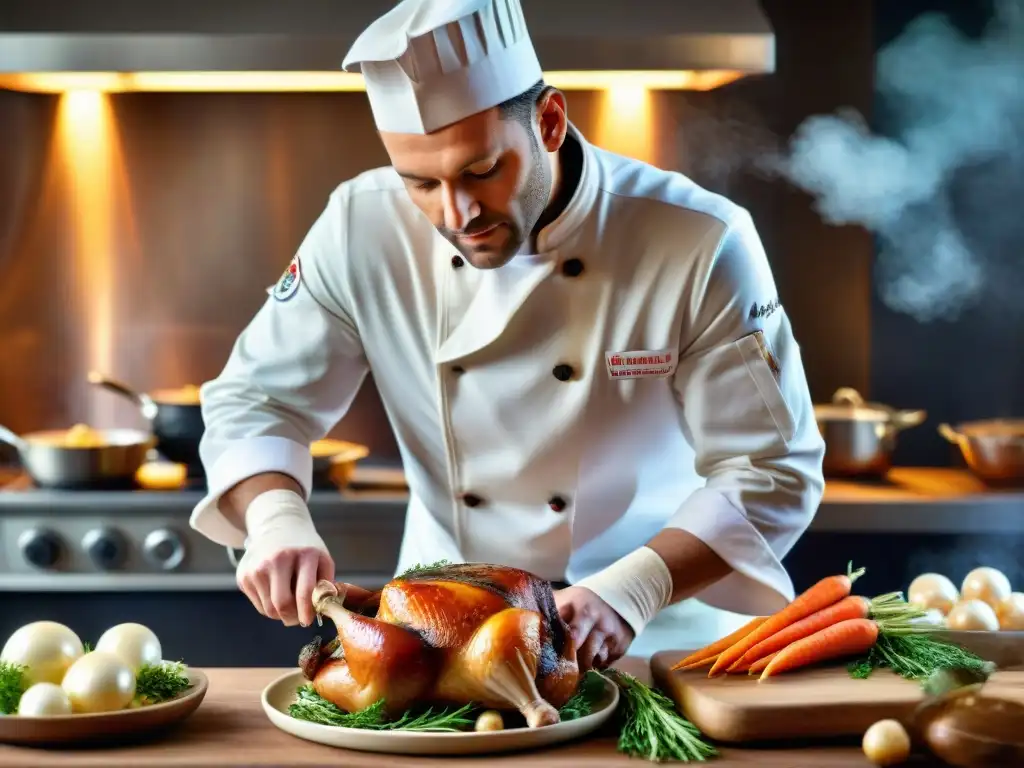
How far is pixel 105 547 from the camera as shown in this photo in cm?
301

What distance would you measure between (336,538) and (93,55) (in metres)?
1.20

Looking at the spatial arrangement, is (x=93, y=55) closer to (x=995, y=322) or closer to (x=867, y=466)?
(x=867, y=466)

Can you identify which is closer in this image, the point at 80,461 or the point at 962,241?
the point at 80,461

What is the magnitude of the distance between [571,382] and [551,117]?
0.39 metres

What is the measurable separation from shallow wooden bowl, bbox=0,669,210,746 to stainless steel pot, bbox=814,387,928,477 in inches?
82.2

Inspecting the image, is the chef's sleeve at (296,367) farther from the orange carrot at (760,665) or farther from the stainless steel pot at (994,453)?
the stainless steel pot at (994,453)

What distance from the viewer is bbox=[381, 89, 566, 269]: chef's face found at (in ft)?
5.36

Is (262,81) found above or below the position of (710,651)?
above

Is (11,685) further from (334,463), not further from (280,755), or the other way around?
(334,463)

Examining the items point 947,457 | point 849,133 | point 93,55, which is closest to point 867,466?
point 947,457

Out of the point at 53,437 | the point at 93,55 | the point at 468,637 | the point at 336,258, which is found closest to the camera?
the point at 468,637

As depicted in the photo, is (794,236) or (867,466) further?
(794,236)

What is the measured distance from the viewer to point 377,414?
3.62 m

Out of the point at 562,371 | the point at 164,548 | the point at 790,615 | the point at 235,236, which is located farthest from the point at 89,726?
the point at 235,236
